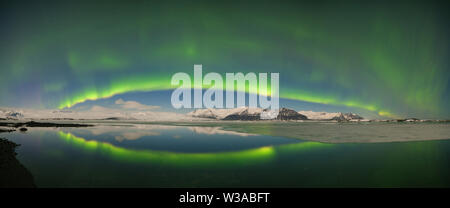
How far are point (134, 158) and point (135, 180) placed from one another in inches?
219

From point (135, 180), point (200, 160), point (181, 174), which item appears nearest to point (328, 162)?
point (200, 160)

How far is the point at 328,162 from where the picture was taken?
13.5 metres

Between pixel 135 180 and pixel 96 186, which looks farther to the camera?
pixel 135 180

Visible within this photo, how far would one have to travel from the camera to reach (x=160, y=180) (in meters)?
10.0
